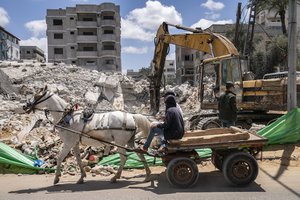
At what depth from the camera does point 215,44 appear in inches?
550

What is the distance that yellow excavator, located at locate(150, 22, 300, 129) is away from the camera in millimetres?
12414

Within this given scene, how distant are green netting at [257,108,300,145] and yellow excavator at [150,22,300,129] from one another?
7.06ft

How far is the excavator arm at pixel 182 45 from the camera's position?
1353 cm

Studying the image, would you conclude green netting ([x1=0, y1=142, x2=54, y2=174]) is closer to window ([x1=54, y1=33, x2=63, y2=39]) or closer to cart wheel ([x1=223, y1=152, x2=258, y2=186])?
cart wheel ([x1=223, y1=152, x2=258, y2=186])

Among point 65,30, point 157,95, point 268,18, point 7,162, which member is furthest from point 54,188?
point 268,18

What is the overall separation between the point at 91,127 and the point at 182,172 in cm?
228

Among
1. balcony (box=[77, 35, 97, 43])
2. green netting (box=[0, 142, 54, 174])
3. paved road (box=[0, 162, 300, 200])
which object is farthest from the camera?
balcony (box=[77, 35, 97, 43])

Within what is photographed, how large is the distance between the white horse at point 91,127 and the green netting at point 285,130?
394cm

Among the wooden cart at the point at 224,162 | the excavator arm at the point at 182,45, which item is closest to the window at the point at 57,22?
the excavator arm at the point at 182,45

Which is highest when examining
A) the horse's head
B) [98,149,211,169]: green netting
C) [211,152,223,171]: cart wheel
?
the horse's head

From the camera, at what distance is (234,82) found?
12.7 metres

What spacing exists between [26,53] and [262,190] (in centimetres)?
9250

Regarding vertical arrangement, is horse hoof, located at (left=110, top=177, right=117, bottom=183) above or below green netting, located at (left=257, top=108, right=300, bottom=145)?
below

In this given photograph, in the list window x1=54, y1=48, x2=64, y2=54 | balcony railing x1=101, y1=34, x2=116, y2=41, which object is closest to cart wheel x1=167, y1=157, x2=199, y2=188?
balcony railing x1=101, y1=34, x2=116, y2=41
